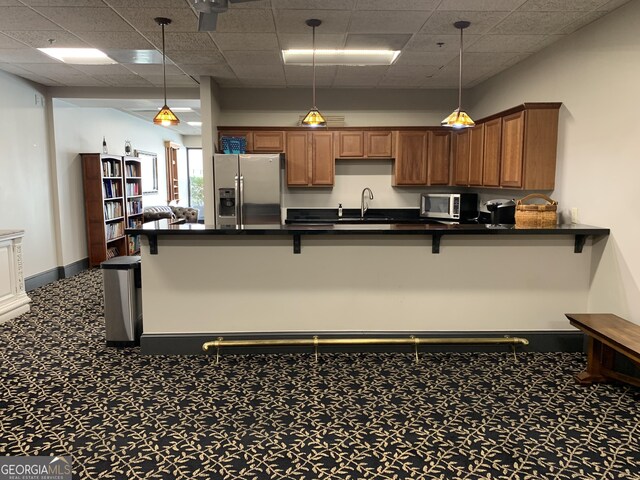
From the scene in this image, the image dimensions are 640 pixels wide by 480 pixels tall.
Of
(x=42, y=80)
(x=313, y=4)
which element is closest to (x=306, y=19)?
(x=313, y=4)

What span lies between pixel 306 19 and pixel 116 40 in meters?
1.94

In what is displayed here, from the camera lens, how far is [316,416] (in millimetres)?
2785

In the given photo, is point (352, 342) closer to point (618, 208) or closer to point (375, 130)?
point (618, 208)

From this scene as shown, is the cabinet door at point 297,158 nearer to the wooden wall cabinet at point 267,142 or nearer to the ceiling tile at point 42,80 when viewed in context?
→ the wooden wall cabinet at point 267,142

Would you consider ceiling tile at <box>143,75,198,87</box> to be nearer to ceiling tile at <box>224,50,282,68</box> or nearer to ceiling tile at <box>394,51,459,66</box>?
ceiling tile at <box>224,50,282,68</box>

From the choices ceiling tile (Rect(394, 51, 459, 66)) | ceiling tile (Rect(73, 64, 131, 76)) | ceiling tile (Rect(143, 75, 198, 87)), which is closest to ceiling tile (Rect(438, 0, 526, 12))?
ceiling tile (Rect(394, 51, 459, 66))

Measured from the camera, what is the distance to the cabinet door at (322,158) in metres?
6.66

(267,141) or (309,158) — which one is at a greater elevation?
(267,141)

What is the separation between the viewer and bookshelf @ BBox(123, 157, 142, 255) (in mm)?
8438

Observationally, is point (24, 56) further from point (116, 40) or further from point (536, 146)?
point (536, 146)

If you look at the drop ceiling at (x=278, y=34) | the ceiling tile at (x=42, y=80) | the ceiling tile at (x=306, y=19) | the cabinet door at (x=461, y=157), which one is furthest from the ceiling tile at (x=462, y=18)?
the ceiling tile at (x=42, y=80)

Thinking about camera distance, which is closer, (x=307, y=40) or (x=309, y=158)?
(x=307, y=40)

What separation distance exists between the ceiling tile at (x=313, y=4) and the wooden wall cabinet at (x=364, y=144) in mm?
3023

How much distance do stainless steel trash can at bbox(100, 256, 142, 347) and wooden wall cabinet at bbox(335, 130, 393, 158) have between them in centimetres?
364
